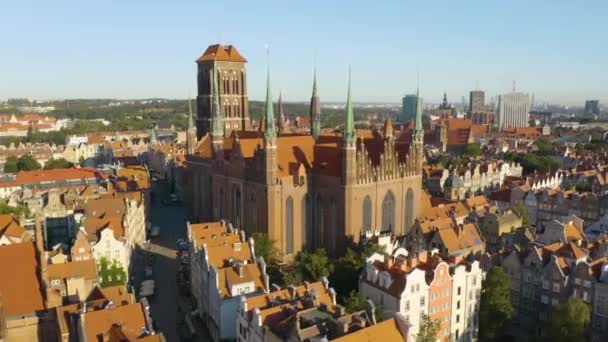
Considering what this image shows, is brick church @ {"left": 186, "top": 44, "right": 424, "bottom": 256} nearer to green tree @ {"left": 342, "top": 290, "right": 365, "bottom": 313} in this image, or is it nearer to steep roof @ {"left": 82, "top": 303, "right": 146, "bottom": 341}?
green tree @ {"left": 342, "top": 290, "right": 365, "bottom": 313}

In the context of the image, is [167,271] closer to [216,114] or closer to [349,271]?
[349,271]

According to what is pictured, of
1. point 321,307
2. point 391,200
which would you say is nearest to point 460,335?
point 321,307

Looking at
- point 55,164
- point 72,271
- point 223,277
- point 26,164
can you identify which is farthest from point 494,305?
point 55,164

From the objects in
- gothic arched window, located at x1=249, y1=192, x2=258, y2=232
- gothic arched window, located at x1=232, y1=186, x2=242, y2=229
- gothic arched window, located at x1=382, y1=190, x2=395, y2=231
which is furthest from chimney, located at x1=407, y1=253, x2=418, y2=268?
gothic arched window, located at x1=232, y1=186, x2=242, y2=229

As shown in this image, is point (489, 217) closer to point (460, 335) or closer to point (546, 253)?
point (546, 253)

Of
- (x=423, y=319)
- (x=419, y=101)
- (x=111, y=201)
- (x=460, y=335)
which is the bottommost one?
(x=460, y=335)

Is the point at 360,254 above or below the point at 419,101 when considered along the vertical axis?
below

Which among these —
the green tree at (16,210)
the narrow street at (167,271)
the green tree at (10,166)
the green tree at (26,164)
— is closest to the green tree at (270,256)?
the narrow street at (167,271)
